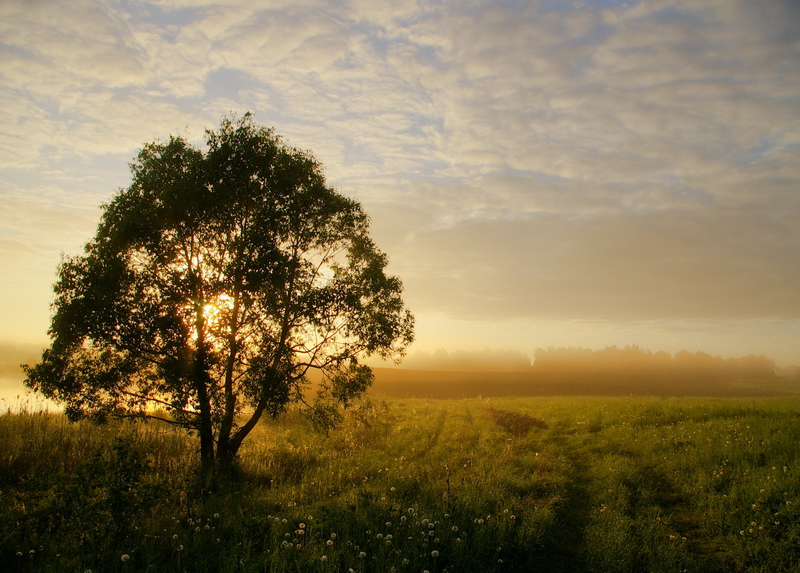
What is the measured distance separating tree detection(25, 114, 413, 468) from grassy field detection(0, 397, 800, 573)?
2664mm

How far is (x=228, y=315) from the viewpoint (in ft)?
51.8

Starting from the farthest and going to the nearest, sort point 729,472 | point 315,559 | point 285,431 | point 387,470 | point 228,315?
point 285,431
point 228,315
point 387,470
point 729,472
point 315,559

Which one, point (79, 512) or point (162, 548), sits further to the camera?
point (79, 512)

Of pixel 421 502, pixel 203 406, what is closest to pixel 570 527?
pixel 421 502

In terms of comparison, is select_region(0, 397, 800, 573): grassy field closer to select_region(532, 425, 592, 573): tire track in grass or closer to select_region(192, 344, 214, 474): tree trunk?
select_region(532, 425, 592, 573): tire track in grass

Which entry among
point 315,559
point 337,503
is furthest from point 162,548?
point 337,503

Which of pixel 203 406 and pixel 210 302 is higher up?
pixel 210 302

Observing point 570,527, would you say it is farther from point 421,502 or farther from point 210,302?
point 210,302

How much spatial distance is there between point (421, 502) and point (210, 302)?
9.88m

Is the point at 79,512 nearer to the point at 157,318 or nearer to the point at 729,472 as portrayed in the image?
the point at 157,318

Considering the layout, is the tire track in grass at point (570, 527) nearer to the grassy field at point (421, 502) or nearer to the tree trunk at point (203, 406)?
the grassy field at point (421, 502)

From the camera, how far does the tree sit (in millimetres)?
15070

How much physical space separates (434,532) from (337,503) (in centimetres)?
332

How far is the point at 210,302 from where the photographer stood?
15398 mm
